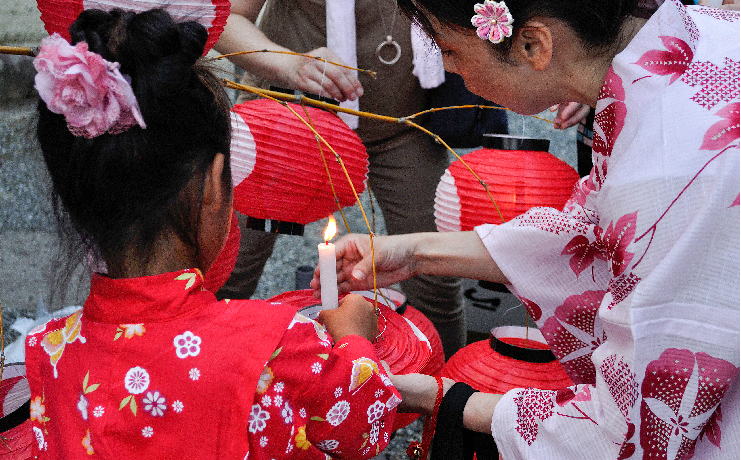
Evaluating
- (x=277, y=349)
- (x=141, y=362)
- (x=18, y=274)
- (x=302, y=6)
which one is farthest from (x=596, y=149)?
(x=18, y=274)

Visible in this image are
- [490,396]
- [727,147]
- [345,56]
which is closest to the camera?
[727,147]

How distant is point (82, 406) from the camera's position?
0.82 meters

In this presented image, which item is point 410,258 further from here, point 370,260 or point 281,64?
point 281,64

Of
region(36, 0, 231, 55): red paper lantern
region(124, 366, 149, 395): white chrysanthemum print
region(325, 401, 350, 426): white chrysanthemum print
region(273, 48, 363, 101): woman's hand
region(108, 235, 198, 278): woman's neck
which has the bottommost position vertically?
region(325, 401, 350, 426): white chrysanthemum print

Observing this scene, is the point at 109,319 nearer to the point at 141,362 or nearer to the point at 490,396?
the point at 141,362

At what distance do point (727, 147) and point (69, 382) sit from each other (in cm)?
92

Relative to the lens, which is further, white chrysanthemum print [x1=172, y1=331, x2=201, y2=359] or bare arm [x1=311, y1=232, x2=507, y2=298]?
bare arm [x1=311, y1=232, x2=507, y2=298]

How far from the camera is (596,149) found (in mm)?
1027

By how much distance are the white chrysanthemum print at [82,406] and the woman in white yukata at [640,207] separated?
0.47 m

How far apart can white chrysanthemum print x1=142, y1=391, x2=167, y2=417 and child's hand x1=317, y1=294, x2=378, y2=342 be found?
0.30m

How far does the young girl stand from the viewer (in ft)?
2.55

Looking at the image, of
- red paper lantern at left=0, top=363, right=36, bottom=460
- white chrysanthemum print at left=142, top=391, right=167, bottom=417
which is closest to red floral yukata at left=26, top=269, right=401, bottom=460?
white chrysanthemum print at left=142, top=391, right=167, bottom=417

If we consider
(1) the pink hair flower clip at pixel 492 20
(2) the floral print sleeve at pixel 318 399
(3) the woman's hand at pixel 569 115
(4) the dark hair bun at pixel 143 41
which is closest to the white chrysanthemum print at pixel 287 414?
(2) the floral print sleeve at pixel 318 399

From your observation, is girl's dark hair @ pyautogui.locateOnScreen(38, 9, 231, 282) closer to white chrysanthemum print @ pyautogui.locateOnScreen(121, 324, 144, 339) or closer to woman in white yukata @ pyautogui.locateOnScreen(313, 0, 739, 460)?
white chrysanthemum print @ pyautogui.locateOnScreen(121, 324, 144, 339)
